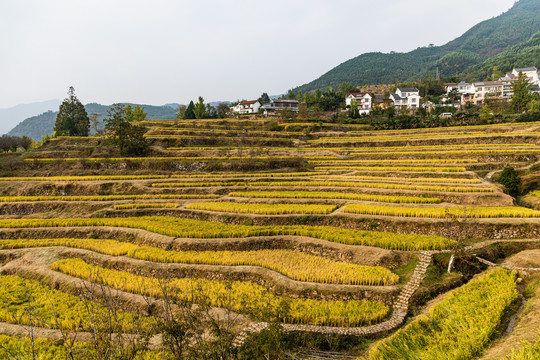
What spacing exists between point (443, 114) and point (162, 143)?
6109 cm

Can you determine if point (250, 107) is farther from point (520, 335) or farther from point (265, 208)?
point (520, 335)

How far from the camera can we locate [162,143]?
49.7 meters

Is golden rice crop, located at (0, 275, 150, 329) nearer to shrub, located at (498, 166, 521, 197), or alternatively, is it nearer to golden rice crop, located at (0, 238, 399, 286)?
golden rice crop, located at (0, 238, 399, 286)

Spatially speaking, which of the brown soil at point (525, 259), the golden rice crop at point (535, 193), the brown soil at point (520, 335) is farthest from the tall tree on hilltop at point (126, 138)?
the golden rice crop at point (535, 193)

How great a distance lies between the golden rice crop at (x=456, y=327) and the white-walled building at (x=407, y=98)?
80705mm

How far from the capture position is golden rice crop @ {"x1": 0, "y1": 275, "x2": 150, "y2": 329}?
44.4ft

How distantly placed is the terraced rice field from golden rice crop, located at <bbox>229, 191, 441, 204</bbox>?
0.11 m

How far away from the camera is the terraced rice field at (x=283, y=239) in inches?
483

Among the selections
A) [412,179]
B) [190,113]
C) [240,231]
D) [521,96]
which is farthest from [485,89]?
[240,231]

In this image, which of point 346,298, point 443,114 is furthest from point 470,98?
point 346,298

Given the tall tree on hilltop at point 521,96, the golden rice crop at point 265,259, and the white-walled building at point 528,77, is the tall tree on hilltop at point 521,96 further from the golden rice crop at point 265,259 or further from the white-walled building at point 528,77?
the golden rice crop at point 265,259

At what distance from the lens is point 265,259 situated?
18047 mm

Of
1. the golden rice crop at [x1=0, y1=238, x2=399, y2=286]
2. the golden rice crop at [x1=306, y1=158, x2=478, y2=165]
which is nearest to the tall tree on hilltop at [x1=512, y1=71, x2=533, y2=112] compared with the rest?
the golden rice crop at [x1=306, y1=158, x2=478, y2=165]

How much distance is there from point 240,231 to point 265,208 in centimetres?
480
